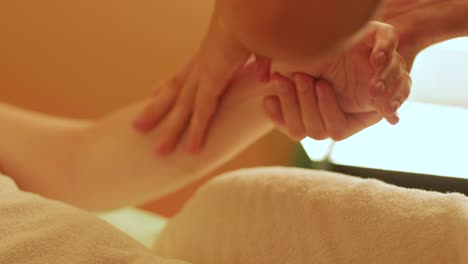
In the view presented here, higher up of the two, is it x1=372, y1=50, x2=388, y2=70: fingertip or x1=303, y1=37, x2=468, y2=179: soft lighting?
x1=372, y1=50, x2=388, y2=70: fingertip

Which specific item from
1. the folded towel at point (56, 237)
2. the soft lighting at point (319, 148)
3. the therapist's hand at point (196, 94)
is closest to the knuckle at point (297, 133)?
the therapist's hand at point (196, 94)

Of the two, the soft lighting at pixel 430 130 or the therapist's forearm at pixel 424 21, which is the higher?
the therapist's forearm at pixel 424 21

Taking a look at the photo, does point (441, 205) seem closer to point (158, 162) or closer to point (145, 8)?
point (158, 162)

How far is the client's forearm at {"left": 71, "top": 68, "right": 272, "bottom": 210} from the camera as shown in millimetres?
938

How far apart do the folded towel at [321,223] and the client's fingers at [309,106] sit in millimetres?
61

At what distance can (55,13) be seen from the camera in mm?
1686

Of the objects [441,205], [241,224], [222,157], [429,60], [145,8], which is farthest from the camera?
[145,8]

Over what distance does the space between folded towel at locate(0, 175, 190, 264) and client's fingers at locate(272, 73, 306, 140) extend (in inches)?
9.4

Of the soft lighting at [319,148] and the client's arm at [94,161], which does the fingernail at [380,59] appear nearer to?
the client's arm at [94,161]

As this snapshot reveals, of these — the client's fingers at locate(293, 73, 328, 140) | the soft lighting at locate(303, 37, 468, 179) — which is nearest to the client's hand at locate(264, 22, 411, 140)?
the client's fingers at locate(293, 73, 328, 140)

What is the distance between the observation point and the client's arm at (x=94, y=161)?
100 centimetres

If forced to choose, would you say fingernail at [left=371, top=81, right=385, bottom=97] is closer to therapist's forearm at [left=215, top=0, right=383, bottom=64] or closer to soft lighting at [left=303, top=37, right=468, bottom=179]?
therapist's forearm at [left=215, top=0, right=383, bottom=64]

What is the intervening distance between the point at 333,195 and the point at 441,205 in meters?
0.12

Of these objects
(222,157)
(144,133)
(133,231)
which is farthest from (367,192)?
(133,231)
